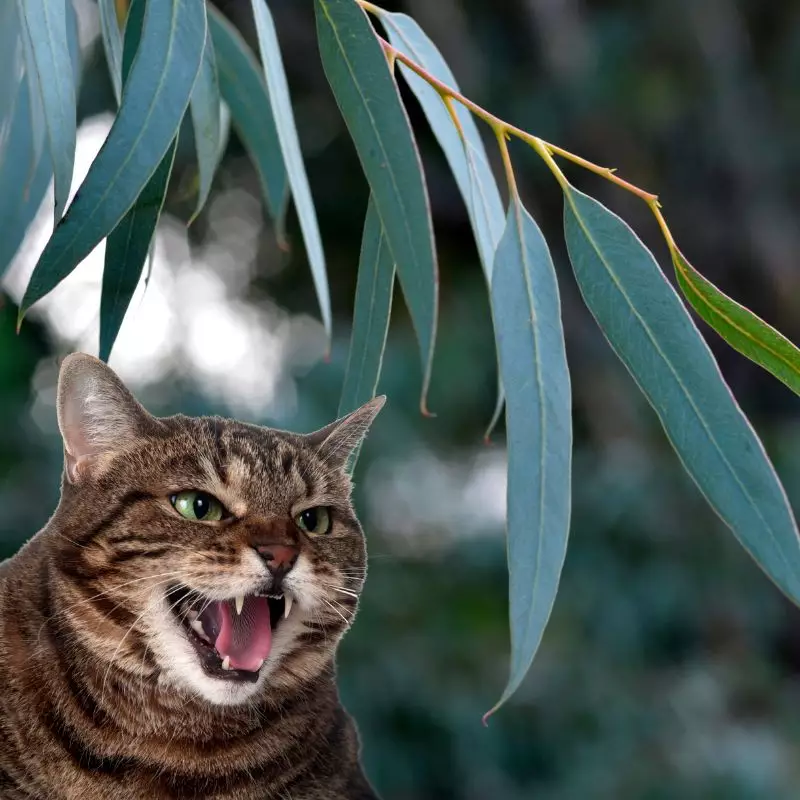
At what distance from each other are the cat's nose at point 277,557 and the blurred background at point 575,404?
127cm

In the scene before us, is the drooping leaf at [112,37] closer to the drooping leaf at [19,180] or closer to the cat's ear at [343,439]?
the drooping leaf at [19,180]

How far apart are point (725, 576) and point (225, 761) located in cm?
229

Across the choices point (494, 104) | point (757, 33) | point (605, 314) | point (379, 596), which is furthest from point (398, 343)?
point (605, 314)

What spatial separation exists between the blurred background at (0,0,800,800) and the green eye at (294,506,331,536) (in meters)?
1.21

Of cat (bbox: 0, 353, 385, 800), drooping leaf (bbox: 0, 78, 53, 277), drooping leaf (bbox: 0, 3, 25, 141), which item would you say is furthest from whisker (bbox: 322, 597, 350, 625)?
drooping leaf (bbox: 0, 3, 25, 141)

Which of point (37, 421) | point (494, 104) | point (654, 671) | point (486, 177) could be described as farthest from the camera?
point (494, 104)

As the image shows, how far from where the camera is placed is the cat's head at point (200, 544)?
61 centimetres

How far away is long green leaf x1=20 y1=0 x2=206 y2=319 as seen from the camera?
1.81 feet

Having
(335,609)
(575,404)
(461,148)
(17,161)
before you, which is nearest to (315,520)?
(335,609)

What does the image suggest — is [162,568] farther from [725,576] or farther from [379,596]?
[725,576]

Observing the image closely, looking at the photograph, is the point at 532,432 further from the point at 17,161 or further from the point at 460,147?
the point at 17,161

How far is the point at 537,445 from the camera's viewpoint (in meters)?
0.59

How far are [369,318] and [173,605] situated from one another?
217 mm

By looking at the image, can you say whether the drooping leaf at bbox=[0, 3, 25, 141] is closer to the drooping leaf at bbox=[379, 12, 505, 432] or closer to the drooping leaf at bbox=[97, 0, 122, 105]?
the drooping leaf at bbox=[97, 0, 122, 105]
